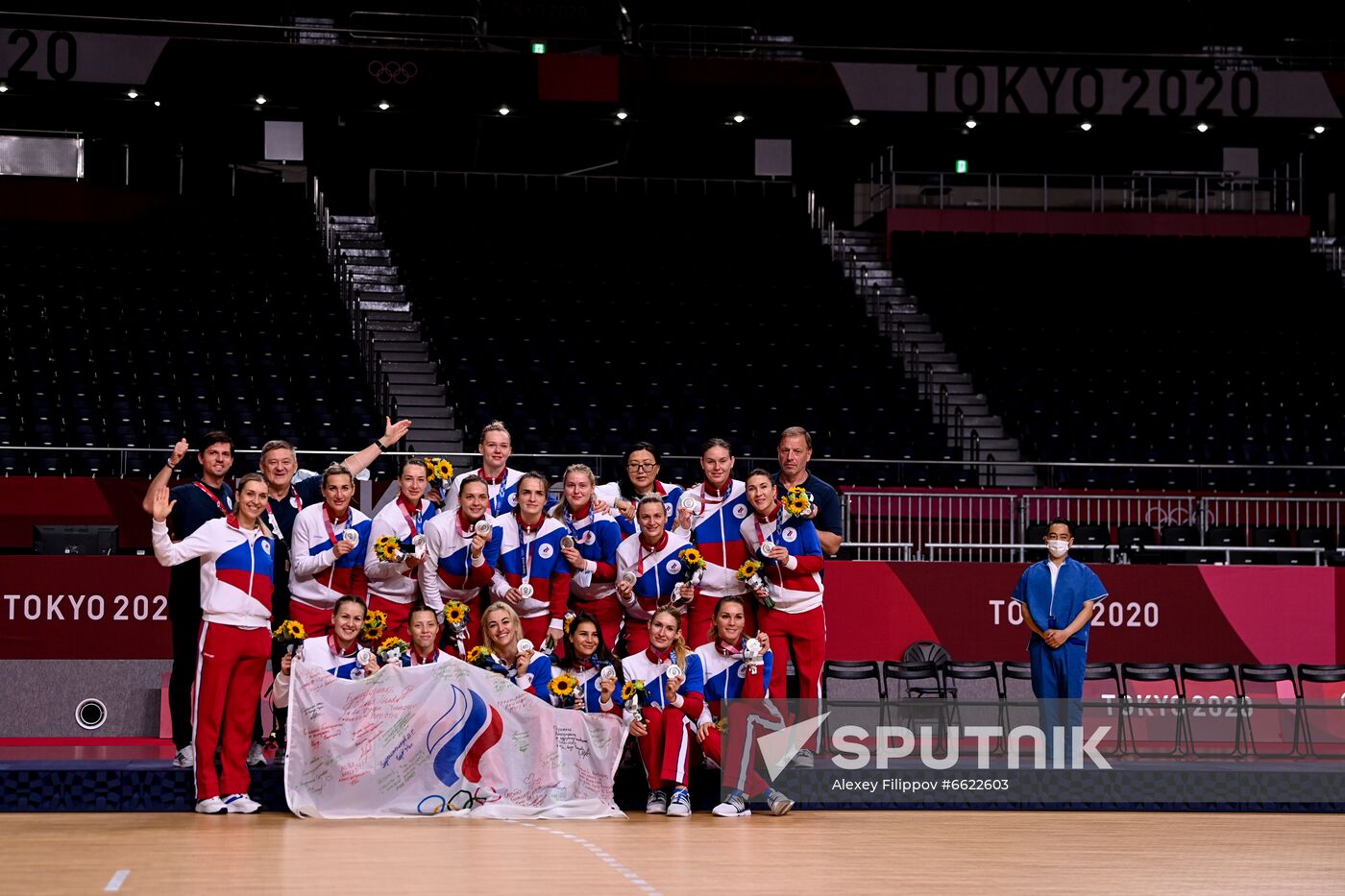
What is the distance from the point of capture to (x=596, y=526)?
10.9 metres

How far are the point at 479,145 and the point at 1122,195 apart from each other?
12.4 meters

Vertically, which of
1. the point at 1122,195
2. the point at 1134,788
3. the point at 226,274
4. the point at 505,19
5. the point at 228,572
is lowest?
the point at 1134,788

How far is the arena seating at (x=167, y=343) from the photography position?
735 inches

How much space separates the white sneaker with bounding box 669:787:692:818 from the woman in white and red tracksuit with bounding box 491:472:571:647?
4.35 feet

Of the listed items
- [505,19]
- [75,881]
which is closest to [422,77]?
[505,19]

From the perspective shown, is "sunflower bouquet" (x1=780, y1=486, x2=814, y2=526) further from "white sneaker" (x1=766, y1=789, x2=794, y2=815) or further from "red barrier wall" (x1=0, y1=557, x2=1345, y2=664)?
"red barrier wall" (x1=0, y1=557, x2=1345, y2=664)

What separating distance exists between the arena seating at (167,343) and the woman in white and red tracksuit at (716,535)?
325 inches

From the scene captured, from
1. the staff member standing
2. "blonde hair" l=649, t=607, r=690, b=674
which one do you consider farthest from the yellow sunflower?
the staff member standing

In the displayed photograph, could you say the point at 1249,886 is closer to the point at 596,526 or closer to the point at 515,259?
the point at 596,526

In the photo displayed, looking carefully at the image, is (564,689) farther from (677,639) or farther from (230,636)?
(230,636)

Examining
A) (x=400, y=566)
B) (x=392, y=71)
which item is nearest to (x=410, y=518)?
(x=400, y=566)

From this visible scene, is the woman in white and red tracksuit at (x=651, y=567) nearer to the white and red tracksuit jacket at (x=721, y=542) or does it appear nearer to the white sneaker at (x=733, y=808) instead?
the white and red tracksuit jacket at (x=721, y=542)

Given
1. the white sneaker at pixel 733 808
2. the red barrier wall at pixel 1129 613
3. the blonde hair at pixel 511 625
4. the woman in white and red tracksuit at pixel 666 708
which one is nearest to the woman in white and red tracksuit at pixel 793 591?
the white sneaker at pixel 733 808

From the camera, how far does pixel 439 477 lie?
1138cm
